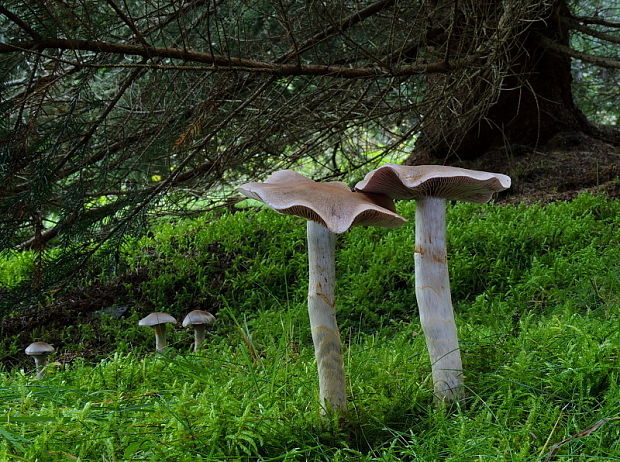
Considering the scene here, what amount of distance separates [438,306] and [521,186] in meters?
3.52

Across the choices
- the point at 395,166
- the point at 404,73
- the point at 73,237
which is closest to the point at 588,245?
the point at 404,73

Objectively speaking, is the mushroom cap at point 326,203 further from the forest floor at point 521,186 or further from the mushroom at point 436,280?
the forest floor at point 521,186

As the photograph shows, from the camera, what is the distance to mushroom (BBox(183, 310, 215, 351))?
3.71 m

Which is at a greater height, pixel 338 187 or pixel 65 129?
pixel 65 129

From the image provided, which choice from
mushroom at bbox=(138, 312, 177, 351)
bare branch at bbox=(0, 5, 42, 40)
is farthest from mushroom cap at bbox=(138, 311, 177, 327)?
bare branch at bbox=(0, 5, 42, 40)

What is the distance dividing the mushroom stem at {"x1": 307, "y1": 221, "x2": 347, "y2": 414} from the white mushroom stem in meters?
0.37

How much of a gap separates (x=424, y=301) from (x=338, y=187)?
1.83ft

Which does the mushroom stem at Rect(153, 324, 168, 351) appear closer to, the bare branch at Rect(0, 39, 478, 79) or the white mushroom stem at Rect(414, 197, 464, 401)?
the bare branch at Rect(0, 39, 478, 79)

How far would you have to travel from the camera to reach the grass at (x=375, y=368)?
1.83 metres

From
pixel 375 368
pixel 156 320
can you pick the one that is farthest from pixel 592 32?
pixel 156 320

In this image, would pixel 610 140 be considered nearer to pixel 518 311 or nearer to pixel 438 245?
pixel 518 311

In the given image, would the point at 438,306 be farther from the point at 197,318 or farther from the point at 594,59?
the point at 594,59

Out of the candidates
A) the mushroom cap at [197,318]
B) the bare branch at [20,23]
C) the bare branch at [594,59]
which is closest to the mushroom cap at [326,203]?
the bare branch at [20,23]

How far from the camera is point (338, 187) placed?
2066 mm
